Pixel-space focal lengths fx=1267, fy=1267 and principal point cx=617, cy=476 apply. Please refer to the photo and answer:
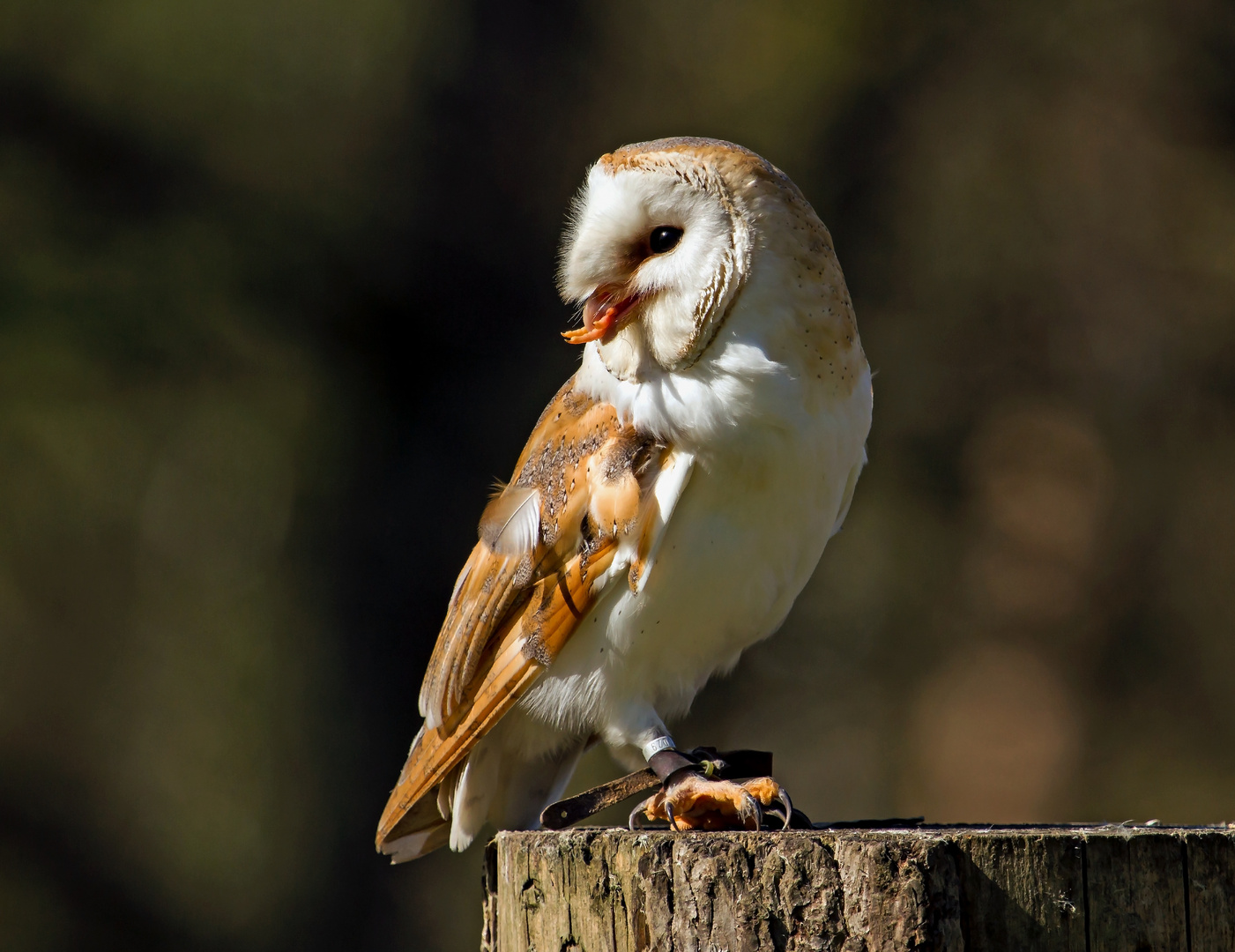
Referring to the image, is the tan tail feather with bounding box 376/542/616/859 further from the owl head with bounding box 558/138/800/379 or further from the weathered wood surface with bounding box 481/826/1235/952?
the weathered wood surface with bounding box 481/826/1235/952

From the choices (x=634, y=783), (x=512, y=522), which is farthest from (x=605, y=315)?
(x=634, y=783)

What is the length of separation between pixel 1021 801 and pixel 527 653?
16.5 feet

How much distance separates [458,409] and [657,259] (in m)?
4.19

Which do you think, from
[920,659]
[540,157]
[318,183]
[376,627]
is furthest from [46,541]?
[920,659]

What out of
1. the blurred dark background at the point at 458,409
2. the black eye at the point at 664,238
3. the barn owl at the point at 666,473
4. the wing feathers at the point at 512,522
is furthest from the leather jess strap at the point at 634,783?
the blurred dark background at the point at 458,409

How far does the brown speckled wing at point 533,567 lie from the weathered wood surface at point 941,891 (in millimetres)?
705

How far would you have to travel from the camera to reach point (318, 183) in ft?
21.9

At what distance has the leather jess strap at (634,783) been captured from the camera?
2357 millimetres

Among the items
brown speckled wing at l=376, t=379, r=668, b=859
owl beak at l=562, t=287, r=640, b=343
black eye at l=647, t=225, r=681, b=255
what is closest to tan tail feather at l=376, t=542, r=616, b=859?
brown speckled wing at l=376, t=379, r=668, b=859

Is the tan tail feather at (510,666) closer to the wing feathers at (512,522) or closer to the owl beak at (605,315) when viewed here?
the wing feathers at (512,522)

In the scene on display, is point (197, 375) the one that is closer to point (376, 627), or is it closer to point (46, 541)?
point (46, 541)

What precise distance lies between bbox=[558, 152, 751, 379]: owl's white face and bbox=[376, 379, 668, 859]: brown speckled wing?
19cm

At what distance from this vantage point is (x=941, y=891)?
1.67m

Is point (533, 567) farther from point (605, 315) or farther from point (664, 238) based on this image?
point (664, 238)
